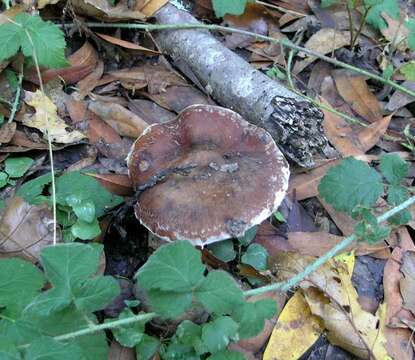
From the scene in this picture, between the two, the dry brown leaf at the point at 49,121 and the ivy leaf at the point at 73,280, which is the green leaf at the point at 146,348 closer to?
the ivy leaf at the point at 73,280

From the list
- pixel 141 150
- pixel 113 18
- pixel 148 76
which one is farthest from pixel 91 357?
pixel 113 18

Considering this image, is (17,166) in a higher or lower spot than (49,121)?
lower

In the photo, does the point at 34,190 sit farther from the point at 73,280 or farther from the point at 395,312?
the point at 395,312

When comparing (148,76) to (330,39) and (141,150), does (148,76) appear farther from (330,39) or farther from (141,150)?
(330,39)

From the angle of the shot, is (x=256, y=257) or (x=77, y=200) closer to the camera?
(x=77, y=200)

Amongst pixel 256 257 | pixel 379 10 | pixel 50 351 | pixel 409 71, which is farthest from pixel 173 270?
pixel 379 10
